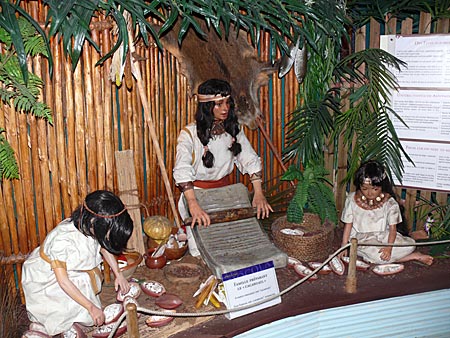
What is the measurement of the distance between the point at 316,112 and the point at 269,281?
6.80ft

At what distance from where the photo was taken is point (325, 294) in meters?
4.69

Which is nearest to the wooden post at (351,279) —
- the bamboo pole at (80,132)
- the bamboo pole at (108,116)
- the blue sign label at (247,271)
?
the blue sign label at (247,271)

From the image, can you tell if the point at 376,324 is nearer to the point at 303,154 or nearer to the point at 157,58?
the point at 303,154

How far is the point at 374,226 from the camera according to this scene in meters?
5.22

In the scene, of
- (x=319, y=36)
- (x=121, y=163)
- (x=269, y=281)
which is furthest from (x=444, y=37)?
(x=121, y=163)

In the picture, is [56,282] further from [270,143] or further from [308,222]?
[270,143]

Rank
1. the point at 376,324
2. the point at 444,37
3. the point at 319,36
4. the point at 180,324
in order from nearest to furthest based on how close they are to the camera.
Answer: the point at 180,324 → the point at 376,324 → the point at 444,37 → the point at 319,36

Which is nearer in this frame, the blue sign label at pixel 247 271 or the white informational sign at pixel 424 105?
the blue sign label at pixel 247 271

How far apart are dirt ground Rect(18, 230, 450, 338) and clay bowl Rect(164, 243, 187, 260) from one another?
0.06 m

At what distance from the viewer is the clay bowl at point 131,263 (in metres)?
4.69

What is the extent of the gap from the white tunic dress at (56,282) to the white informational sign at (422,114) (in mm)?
3377

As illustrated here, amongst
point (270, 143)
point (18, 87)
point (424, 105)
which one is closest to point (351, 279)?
point (270, 143)

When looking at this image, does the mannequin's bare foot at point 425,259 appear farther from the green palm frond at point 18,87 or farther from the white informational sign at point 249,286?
the green palm frond at point 18,87

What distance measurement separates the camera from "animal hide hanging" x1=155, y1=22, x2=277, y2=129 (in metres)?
5.48
